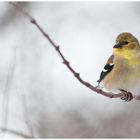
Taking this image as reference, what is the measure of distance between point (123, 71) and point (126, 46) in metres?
0.25

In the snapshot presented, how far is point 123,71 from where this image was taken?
6.40 ft

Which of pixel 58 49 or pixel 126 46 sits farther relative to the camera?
pixel 126 46

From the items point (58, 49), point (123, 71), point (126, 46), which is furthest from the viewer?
point (123, 71)

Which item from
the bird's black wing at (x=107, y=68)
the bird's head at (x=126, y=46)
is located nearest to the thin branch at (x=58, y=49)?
the bird's head at (x=126, y=46)

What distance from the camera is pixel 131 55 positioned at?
187 centimetres

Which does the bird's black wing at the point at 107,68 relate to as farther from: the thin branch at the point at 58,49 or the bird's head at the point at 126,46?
the thin branch at the point at 58,49

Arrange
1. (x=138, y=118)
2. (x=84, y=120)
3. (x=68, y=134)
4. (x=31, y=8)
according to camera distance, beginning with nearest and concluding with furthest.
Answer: (x=138, y=118) → (x=68, y=134) → (x=84, y=120) → (x=31, y=8)

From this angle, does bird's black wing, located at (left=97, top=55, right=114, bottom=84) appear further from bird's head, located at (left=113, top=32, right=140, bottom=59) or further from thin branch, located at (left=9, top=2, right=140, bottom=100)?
thin branch, located at (left=9, top=2, right=140, bottom=100)

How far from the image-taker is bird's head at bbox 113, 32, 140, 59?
162cm

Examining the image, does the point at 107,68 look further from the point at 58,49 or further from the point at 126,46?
the point at 58,49

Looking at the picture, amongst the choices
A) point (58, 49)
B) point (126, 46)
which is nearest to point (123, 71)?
point (126, 46)

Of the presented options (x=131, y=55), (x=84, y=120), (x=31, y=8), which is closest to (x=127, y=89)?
(x=131, y=55)

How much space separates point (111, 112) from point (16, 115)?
525 mm

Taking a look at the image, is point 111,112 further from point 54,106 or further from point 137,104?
point 54,106
